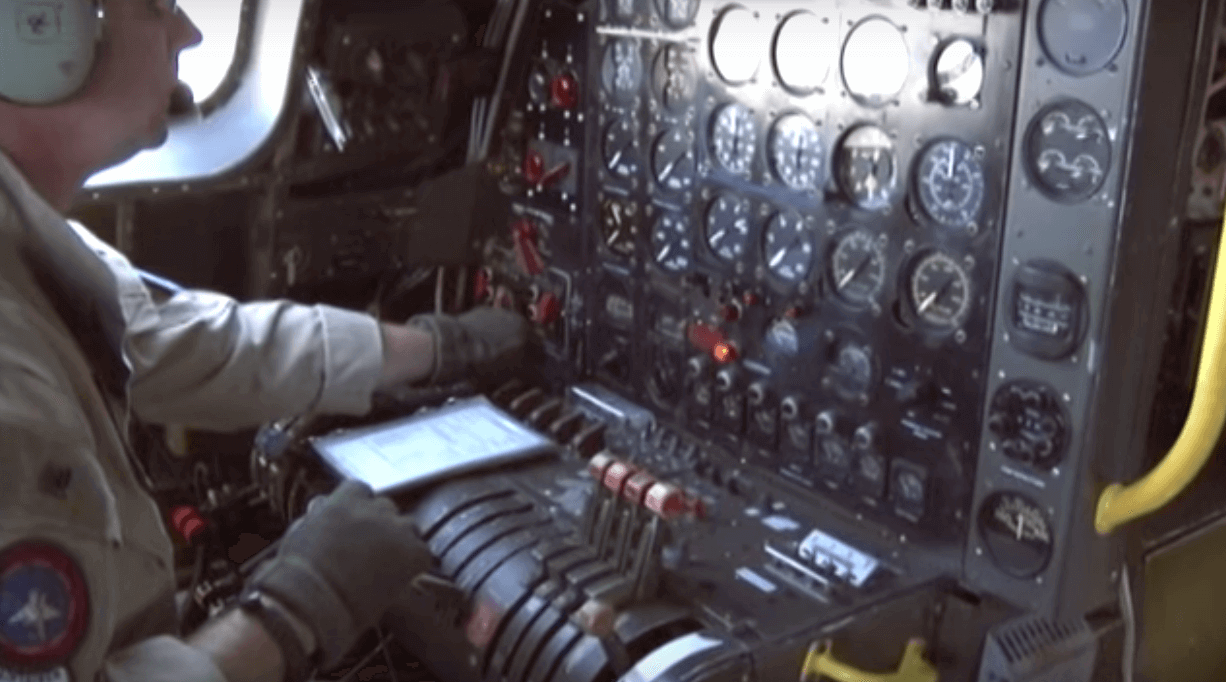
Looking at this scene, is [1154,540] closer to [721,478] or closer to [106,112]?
[721,478]

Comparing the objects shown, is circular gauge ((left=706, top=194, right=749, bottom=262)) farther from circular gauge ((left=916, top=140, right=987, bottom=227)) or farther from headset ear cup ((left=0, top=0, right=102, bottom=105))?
headset ear cup ((left=0, top=0, right=102, bottom=105))

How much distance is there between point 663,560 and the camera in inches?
85.5

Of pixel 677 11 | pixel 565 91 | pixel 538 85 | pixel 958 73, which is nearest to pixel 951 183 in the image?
pixel 958 73

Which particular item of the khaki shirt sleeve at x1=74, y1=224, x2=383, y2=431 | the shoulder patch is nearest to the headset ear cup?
the shoulder patch

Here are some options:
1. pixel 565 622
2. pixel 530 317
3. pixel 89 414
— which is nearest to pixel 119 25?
pixel 89 414

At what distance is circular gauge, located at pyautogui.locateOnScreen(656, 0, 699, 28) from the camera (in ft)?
7.99

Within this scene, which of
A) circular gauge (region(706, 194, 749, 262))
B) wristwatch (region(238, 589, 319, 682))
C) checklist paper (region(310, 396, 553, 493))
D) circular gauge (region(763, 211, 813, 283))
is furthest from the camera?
checklist paper (region(310, 396, 553, 493))

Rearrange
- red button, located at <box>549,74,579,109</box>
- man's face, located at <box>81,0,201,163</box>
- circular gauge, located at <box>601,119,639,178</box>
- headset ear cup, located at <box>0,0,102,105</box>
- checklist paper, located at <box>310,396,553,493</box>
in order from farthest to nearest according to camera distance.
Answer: red button, located at <box>549,74,579,109</box> → circular gauge, located at <box>601,119,639,178</box> → checklist paper, located at <box>310,396,553,493</box> → man's face, located at <box>81,0,201,163</box> → headset ear cup, located at <box>0,0,102,105</box>

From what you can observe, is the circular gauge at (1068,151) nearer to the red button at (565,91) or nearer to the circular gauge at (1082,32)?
the circular gauge at (1082,32)

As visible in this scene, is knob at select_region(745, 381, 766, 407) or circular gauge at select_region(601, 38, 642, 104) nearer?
knob at select_region(745, 381, 766, 407)

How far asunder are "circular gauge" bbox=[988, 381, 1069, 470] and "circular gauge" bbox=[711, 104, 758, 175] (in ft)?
2.13

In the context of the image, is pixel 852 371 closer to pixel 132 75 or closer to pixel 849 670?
pixel 849 670

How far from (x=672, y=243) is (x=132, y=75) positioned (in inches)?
47.6

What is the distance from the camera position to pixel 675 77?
2502 millimetres
